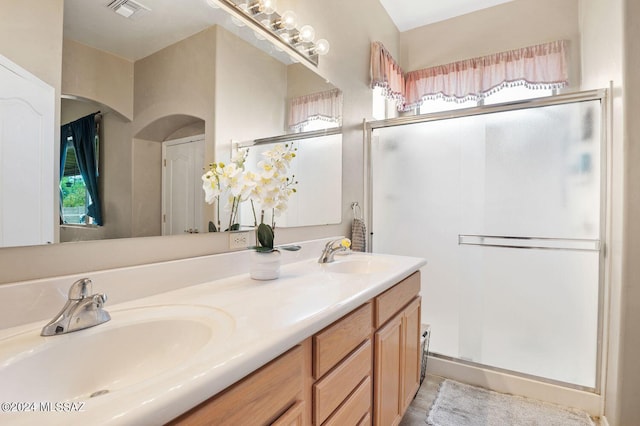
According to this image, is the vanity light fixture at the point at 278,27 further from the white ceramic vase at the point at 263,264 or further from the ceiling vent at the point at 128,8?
the white ceramic vase at the point at 263,264

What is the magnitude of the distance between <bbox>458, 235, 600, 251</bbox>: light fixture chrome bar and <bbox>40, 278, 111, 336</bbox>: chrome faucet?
2109 mm

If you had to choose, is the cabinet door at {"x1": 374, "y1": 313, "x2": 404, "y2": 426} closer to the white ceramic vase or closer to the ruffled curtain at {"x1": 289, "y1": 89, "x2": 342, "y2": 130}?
the white ceramic vase

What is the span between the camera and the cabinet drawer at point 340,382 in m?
0.86

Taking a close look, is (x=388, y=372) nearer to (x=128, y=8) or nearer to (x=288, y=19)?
(x=128, y=8)

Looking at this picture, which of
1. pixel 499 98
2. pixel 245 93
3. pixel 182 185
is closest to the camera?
pixel 182 185

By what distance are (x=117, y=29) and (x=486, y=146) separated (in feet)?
6.95

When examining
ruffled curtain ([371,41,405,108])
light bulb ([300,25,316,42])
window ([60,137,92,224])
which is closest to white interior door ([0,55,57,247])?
window ([60,137,92,224])

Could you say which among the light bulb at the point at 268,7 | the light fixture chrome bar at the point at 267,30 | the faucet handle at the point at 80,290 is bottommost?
the faucet handle at the point at 80,290

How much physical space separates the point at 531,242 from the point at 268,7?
2.01 metres

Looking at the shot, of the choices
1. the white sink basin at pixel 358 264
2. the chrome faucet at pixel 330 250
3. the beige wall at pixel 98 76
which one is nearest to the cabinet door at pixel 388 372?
the white sink basin at pixel 358 264

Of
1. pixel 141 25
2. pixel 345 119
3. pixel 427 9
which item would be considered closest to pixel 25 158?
pixel 141 25

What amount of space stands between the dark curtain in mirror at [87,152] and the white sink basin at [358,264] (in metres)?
1.04

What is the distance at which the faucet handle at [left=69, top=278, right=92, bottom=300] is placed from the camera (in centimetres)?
70

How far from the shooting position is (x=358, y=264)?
5.79 feet
